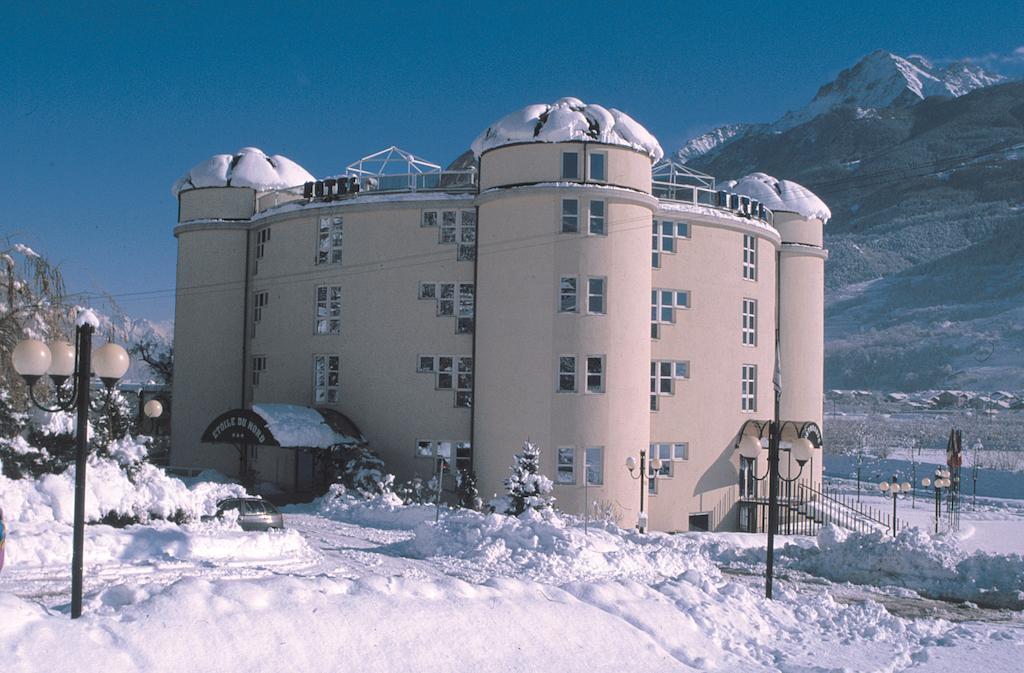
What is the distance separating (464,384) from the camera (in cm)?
3475

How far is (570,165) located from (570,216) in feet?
5.41

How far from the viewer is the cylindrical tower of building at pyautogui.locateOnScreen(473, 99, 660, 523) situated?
32094 millimetres

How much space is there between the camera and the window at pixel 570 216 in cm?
3256

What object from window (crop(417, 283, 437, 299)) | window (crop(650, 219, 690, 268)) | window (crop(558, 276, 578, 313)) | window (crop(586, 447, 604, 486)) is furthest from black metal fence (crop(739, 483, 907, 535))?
window (crop(417, 283, 437, 299))

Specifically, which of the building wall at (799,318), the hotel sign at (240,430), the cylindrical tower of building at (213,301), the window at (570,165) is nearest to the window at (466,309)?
the window at (570,165)

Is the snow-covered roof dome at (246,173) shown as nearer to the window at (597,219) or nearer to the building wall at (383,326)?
the building wall at (383,326)

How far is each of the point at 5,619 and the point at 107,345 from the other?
12.7 feet

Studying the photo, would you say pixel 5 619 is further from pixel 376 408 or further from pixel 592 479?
pixel 376 408

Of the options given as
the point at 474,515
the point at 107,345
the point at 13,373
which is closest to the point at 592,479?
the point at 474,515

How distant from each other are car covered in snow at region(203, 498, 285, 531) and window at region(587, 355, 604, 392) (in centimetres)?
1113

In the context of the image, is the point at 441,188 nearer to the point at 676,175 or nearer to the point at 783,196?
the point at 676,175

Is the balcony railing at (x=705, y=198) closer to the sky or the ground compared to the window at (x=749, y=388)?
closer to the sky

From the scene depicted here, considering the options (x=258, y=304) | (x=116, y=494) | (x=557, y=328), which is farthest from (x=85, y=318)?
(x=258, y=304)

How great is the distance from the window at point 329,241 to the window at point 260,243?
10.6ft
